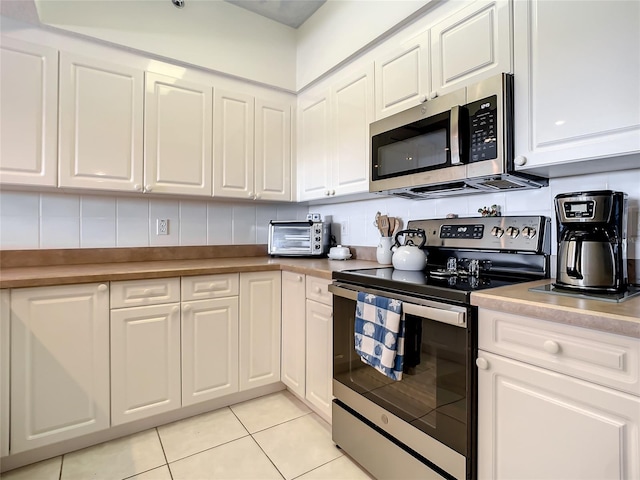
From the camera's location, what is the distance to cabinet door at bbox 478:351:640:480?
831mm

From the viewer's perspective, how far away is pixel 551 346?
920 mm

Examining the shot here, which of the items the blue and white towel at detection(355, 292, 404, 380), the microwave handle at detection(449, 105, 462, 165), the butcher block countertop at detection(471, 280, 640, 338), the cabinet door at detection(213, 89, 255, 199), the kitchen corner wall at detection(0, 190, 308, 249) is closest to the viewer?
the butcher block countertop at detection(471, 280, 640, 338)

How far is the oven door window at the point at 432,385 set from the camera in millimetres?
1126

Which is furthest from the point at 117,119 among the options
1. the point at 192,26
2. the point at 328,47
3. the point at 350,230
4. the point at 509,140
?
the point at 509,140

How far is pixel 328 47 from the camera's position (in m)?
2.31

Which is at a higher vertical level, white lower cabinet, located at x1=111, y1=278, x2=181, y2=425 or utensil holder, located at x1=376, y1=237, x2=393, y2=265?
utensil holder, located at x1=376, y1=237, x2=393, y2=265

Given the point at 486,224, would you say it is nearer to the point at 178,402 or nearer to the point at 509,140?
the point at 509,140

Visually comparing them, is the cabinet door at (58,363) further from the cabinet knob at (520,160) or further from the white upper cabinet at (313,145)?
the cabinet knob at (520,160)

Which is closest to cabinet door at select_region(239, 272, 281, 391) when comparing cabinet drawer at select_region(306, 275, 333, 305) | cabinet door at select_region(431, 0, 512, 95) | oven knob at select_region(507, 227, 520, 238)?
cabinet drawer at select_region(306, 275, 333, 305)

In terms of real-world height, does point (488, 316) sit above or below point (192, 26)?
below

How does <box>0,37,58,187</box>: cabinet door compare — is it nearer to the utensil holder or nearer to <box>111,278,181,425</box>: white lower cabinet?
<box>111,278,181,425</box>: white lower cabinet

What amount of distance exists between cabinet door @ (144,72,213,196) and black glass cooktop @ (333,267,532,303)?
4.08 feet

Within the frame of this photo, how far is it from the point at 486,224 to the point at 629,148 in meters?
0.63

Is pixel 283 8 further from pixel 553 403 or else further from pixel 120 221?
pixel 553 403
